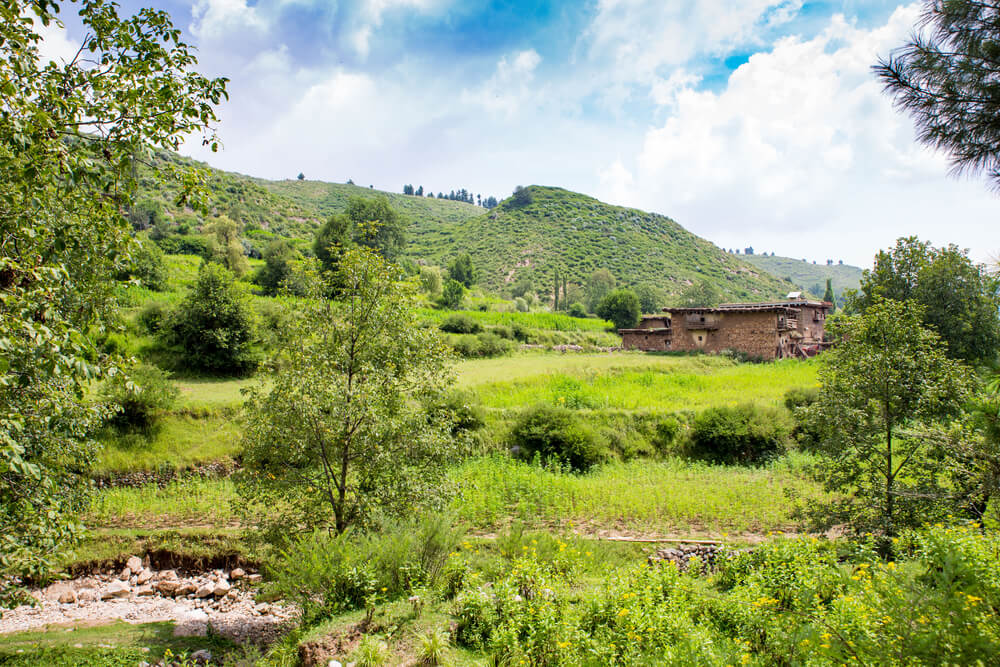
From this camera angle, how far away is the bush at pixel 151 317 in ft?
75.9

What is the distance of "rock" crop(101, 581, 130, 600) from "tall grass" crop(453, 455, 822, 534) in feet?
22.8

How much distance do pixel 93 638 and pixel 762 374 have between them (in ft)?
89.8

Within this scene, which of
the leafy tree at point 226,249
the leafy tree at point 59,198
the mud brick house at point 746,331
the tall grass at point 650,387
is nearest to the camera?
the leafy tree at point 59,198

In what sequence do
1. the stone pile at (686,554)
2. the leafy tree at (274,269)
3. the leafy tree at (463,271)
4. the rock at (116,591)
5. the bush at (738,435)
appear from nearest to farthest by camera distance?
the rock at (116,591)
the stone pile at (686,554)
the bush at (738,435)
the leafy tree at (274,269)
the leafy tree at (463,271)

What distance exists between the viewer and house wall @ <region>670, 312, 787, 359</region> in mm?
31812

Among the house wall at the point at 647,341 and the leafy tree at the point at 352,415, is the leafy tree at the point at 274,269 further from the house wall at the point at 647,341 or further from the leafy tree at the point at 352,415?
the leafy tree at the point at 352,415

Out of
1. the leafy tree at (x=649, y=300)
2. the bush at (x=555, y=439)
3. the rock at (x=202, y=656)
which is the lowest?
the rock at (x=202, y=656)

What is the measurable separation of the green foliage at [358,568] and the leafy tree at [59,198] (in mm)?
2595

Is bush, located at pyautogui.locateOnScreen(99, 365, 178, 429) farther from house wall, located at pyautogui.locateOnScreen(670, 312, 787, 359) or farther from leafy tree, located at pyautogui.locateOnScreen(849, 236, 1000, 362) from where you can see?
house wall, located at pyautogui.locateOnScreen(670, 312, 787, 359)

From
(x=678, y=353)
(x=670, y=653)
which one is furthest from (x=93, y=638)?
(x=678, y=353)

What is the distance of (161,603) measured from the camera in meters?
9.50

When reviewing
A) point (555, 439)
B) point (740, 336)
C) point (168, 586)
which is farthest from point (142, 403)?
point (740, 336)

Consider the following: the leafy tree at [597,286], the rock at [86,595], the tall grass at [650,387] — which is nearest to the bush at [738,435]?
the tall grass at [650,387]

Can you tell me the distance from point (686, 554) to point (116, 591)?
11.9 metres
